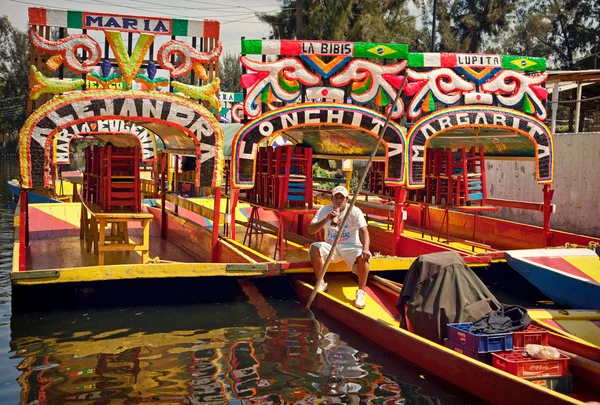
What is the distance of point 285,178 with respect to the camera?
11.8 m

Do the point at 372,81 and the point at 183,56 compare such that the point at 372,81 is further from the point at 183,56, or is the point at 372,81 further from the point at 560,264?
the point at 560,264

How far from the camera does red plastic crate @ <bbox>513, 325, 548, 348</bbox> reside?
23.9 feet

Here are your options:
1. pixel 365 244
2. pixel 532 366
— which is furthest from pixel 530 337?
pixel 365 244

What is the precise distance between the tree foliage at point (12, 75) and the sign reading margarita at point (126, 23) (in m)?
67.1

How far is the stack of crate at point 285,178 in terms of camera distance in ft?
39.1

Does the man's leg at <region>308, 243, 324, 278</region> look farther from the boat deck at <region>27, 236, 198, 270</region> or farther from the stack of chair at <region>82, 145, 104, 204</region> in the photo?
the stack of chair at <region>82, 145, 104, 204</region>

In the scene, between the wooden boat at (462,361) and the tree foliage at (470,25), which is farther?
the tree foliage at (470,25)

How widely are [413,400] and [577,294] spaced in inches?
155

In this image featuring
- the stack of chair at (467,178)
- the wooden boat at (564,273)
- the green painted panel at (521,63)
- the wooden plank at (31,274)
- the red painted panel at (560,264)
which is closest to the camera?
the wooden plank at (31,274)

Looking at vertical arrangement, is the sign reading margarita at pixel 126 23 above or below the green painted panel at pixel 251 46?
above

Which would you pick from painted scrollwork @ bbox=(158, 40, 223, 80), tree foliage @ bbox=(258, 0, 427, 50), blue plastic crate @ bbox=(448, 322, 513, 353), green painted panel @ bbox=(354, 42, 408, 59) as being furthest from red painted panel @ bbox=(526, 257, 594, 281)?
tree foliage @ bbox=(258, 0, 427, 50)

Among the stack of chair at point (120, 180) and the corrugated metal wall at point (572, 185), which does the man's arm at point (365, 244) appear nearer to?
the stack of chair at point (120, 180)

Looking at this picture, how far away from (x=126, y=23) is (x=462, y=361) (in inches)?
271

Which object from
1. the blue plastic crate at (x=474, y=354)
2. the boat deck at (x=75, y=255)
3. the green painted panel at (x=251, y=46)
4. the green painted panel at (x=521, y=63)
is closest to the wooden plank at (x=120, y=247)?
the boat deck at (x=75, y=255)
